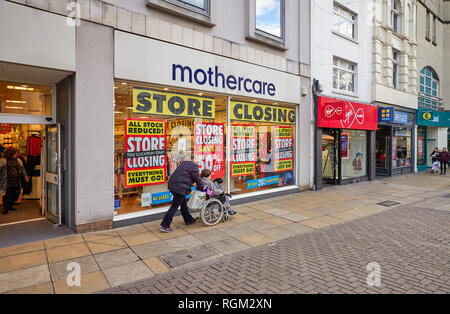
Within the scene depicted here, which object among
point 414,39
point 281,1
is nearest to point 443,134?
point 414,39

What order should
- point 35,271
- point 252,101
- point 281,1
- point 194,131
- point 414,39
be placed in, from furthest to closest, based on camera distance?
point 414,39 < point 281,1 < point 252,101 < point 194,131 < point 35,271

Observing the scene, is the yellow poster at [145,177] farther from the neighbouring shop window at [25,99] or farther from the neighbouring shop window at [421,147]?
the neighbouring shop window at [421,147]

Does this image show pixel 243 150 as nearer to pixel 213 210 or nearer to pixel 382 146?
pixel 213 210

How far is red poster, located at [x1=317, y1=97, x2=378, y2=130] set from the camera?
11320mm

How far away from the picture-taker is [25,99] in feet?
21.3

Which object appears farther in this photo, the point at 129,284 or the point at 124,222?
the point at 124,222

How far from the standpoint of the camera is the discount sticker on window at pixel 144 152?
6918 millimetres

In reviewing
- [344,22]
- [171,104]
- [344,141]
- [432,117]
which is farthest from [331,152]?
[432,117]

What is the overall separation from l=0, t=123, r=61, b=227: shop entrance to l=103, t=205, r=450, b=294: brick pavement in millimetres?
4132

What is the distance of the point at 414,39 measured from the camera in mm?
17781

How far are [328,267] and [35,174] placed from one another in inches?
356

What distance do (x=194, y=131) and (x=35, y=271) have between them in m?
5.02
